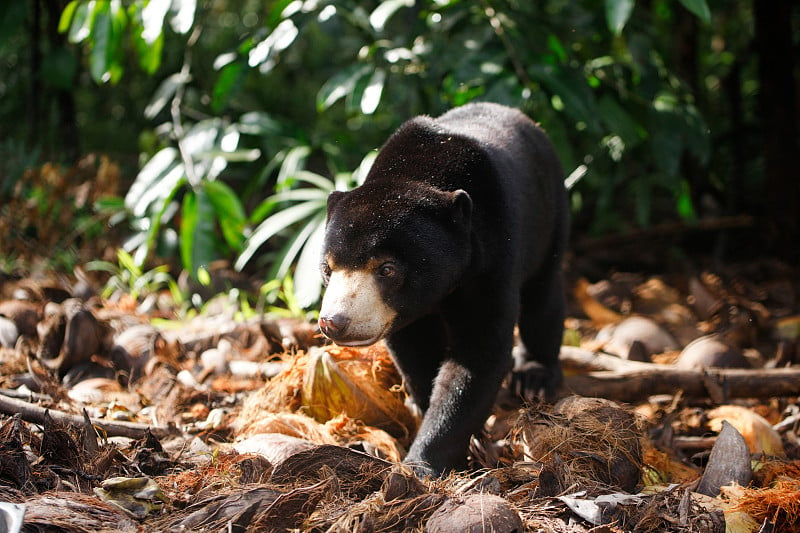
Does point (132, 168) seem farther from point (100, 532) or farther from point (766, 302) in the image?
point (100, 532)

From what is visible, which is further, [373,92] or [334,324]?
[373,92]

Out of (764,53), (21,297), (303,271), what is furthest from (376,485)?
(764,53)

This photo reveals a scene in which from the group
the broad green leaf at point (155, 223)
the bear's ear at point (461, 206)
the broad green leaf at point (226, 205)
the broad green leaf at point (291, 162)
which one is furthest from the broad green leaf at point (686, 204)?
the bear's ear at point (461, 206)

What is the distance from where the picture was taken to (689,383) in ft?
11.9

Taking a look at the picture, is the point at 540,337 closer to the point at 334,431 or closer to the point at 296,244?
the point at 334,431

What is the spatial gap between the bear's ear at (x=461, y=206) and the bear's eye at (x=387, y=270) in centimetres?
28

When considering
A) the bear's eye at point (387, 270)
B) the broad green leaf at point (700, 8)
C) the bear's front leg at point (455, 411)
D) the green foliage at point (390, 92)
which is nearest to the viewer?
the bear's eye at point (387, 270)

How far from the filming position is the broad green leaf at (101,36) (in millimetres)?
4730

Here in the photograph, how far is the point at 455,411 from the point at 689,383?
1320mm

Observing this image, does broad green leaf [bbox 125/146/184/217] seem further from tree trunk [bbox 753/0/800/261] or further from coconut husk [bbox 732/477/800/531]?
tree trunk [bbox 753/0/800/261]

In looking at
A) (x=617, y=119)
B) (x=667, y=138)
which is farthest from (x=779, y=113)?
(x=617, y=119)

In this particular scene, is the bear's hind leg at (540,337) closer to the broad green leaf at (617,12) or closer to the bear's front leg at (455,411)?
the bear's front leg at (455,411)

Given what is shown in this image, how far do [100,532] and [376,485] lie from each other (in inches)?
31.3

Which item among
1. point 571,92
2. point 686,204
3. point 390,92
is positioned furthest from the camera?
point 686,204
